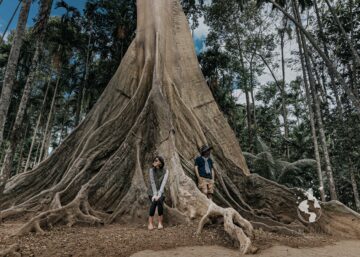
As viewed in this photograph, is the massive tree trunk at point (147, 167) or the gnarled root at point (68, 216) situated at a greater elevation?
the massive tree trunk at point (147, 167)

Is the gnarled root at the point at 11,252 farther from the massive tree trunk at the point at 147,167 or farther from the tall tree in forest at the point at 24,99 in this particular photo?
the tall tree in forest at the point at 24,99

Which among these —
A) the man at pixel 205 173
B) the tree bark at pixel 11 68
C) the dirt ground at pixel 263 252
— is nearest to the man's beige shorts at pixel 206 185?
the man at pixel 205 173

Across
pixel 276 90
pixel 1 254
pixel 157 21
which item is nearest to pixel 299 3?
pixel 157 21

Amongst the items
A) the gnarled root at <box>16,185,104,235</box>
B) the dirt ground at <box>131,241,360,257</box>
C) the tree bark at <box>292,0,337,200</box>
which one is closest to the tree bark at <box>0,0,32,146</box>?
the gnarled root at <box>16,185,104,235</box>

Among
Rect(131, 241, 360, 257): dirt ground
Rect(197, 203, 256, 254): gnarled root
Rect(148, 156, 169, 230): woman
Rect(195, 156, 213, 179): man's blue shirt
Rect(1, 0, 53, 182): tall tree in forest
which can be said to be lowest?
Rect(131, 241, 360, 257): dirt ground

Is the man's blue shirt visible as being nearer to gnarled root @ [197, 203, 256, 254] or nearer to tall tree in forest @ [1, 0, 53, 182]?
gnarled root @ [197, 203, 256, 254]

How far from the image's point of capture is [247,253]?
3559 millimetres

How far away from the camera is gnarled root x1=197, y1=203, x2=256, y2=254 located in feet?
11.9

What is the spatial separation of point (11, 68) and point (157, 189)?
471 cm

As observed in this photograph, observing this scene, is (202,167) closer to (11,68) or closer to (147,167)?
(147,167)

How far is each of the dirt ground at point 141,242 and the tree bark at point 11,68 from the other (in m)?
3.11

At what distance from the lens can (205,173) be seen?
600 centimetres

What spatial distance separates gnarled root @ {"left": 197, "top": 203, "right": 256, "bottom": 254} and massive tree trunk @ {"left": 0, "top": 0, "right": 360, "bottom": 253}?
0.01m

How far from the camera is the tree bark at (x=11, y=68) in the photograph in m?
6.94
